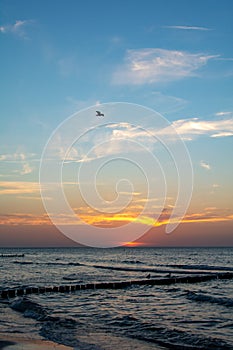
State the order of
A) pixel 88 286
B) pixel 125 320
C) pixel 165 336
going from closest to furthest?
pixel 165 336
pixel 125 320
pixel 88 286

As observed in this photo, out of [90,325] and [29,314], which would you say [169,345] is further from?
[29,314]

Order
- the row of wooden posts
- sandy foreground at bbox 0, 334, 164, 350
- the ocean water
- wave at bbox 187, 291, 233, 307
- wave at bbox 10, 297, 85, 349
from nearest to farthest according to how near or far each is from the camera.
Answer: sandy foreground at bbox 0, 334, 164, 350, the ocean water, wave at bbox 10, 297, 85, 349, wave at bbox 187, 291, 233, 307, the row of wooden posts

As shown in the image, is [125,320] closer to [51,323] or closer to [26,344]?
[51,323]

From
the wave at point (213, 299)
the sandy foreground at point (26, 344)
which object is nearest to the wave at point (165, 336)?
the sandy foreground at point (26, 344)

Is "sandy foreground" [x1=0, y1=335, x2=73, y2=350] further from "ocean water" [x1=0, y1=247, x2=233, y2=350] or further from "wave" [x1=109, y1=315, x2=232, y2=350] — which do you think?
"wave" [x1=109, y1=315, x2=232, y2=350]

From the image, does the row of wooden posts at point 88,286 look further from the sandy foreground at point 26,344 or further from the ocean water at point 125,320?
the sandy foreground at point 26,344

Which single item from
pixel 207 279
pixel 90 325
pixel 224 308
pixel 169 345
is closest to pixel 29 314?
pixel 90 325

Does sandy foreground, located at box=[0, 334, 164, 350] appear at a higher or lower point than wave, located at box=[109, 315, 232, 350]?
higher

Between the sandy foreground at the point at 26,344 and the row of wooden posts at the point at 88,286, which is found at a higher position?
the sandy foreground at the point at 26,344

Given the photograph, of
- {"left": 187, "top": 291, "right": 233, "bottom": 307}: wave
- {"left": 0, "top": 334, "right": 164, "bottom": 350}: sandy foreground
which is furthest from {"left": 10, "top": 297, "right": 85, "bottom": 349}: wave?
{"left": 187, "top": 291, "right": 233, "bottom": 307}: wave

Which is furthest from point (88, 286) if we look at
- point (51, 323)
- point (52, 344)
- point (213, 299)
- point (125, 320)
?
point (52, 344)

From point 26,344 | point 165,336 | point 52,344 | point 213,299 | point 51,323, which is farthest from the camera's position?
point 213,299

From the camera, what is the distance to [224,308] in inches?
1057

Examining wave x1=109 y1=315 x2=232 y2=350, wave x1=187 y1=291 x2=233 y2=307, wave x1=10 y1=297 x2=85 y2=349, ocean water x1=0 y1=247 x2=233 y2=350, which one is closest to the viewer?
wave x1=109 y1=315 x2=232 y2=350
